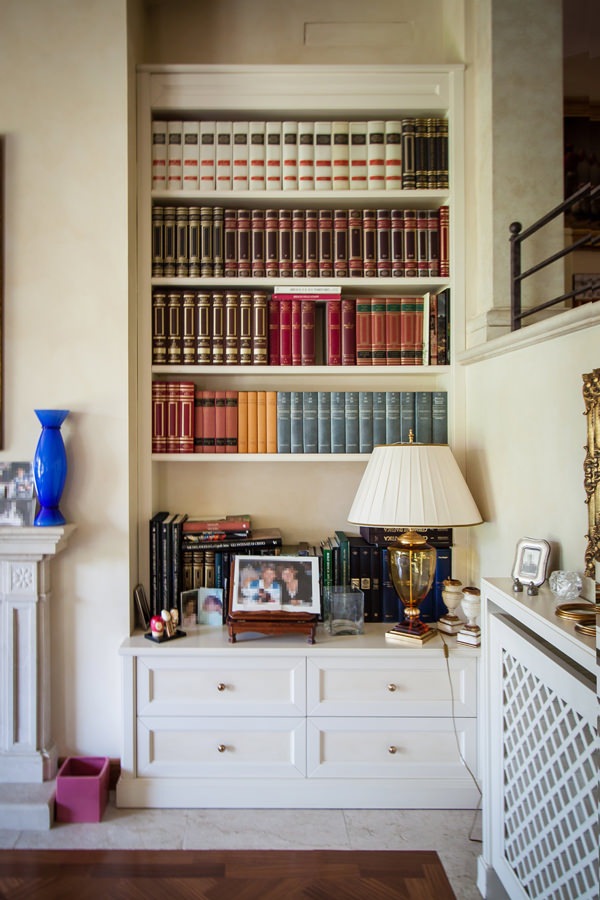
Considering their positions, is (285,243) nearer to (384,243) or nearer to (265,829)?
(384,243)

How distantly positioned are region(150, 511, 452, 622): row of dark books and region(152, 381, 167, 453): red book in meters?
0.29

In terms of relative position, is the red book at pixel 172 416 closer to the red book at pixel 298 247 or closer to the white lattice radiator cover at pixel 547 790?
the red book at pixel 298 247

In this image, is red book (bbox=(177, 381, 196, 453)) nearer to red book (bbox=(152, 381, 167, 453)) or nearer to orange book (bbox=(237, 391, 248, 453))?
red book (bbox=(152, 381, 167, 453))

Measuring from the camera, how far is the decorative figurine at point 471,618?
213 centimetres

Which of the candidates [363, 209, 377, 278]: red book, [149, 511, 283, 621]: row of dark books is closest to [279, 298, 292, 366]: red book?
[363, 209, 377, 278]: red book

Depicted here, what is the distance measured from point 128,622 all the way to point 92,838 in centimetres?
68

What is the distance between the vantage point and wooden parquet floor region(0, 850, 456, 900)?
171 cm

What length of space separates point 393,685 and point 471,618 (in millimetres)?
369

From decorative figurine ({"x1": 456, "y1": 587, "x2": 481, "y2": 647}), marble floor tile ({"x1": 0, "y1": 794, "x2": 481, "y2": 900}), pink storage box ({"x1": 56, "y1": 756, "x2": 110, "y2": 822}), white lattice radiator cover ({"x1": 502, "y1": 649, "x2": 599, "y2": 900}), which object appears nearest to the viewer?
white lattice radiator cover ({"x1": 502, "y1": 649, "x2": 599, "y2": 900})

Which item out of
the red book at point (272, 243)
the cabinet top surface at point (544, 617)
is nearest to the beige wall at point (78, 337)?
the red book at point (272, 243)

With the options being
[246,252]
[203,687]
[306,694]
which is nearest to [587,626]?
[306,694]

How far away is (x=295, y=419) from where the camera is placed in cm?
242

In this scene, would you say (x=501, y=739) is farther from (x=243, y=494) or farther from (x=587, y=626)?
(x=243, y=494)

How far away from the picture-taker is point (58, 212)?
224 centimetres
